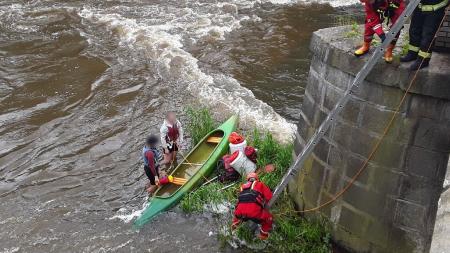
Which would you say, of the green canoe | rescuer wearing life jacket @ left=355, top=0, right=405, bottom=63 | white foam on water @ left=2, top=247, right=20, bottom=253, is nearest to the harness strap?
rescuer wearing life jacket @ left=355, top=0, right=405, bottom=63

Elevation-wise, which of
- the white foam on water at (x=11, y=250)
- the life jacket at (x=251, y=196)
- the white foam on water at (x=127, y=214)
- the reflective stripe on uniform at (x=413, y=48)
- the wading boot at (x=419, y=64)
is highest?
the reflective stripe on uniform at (x=413, y=48)

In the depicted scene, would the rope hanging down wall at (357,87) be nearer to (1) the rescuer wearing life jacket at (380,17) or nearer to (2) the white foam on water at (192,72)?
(1) the rescuer wearing life jacket at (380,17)

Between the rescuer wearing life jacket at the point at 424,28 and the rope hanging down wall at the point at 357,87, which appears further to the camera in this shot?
the rescuer wearing life jacket at the point at 424,28

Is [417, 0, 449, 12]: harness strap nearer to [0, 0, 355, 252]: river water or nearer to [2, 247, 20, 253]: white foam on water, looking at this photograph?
[0, 0, 355, 252]: river water

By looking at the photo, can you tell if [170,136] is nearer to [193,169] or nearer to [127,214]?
[193,169]

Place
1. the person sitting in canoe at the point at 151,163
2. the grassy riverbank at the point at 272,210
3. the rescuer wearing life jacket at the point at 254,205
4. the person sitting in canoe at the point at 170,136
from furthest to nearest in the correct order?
the person sitting in canoe at the point at 170,136, the person sitting in canoe at the point at 151,163, the grassy riverbank at the point at 272,210, the rescuer wearing life jacket at the point at 254,205

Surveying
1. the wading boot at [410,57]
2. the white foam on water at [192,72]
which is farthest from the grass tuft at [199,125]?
the wading boot at [410,57]

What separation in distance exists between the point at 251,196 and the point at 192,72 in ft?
27.6

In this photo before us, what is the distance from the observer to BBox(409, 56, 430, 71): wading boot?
16.5ft

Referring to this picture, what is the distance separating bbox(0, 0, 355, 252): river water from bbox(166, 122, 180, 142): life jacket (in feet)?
3.28

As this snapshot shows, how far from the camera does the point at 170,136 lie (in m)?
9.27

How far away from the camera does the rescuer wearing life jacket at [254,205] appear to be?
6535 millimetres

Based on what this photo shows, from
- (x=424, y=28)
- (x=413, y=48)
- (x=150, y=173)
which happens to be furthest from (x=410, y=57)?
(x=150, y=173)

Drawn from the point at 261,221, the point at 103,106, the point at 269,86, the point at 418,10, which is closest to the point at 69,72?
the point at 103,106
